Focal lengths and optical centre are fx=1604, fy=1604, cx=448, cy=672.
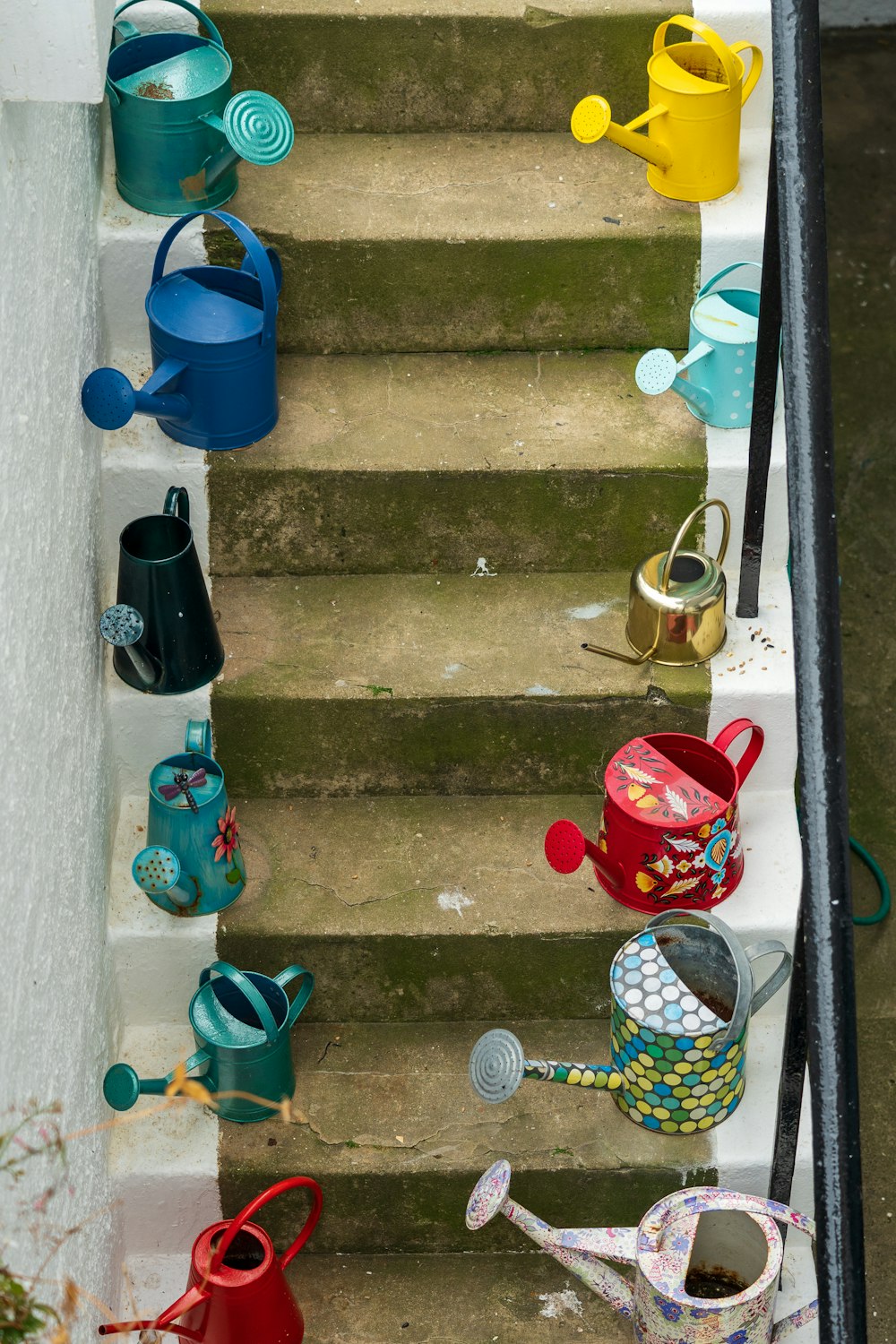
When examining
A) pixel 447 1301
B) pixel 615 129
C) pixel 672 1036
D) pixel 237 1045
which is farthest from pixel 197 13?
pixel 447 1301

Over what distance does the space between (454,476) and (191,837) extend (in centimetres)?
72

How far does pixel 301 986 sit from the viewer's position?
7.86 feet

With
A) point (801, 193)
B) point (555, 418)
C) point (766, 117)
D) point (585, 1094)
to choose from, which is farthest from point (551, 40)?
point (585, 1094)

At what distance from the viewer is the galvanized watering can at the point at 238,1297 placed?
2104mm

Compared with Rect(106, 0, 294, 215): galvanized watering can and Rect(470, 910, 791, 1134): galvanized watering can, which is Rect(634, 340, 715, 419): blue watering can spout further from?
Rect(470, 910, 791, 1134): galvanized watering can

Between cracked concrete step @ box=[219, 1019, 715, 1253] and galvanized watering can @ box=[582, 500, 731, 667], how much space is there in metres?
0.63

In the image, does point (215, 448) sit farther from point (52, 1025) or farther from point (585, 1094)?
point (585, 1094)

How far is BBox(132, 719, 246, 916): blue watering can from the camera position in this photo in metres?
2.32

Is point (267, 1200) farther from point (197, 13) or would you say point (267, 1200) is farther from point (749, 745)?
point (197, 13)

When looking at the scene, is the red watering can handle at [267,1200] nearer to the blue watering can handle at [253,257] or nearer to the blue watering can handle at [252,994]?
the blue watering can handle at [252,994]

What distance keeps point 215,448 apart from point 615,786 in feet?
2.75

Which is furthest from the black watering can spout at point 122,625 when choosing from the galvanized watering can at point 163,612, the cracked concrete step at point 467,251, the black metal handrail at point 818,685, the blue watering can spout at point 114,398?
the black metal handrail at point 818,685

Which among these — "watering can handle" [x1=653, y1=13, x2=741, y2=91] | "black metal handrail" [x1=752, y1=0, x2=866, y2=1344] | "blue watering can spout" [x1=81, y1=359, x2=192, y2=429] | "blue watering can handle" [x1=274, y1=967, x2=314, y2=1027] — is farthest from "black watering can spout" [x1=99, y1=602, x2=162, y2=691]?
"watering can handle" [x1=653, y1=13, x2=741, y2=91]

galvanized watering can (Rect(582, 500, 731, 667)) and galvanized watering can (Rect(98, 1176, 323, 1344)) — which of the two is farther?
galvanized watering can (Rect(582, 500, 731, 667))
